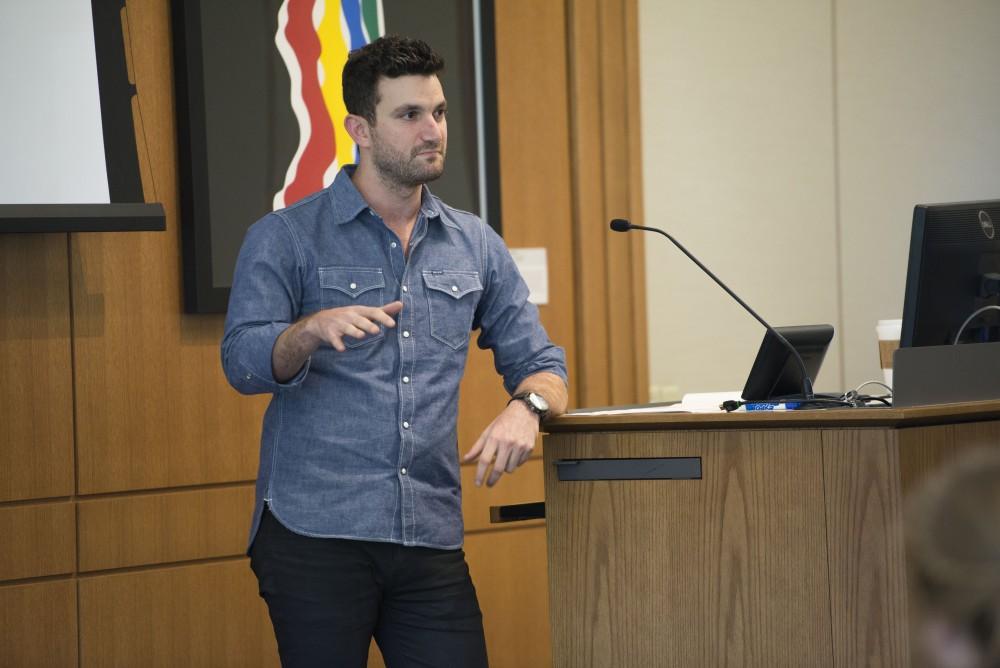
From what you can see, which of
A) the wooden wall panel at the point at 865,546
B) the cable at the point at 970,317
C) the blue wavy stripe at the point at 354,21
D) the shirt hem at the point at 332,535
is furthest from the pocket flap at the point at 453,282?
the blue wavy stripe at the point at 354,21

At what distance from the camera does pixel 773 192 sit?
14.6 ft

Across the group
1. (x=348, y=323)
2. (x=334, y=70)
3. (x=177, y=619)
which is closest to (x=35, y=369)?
(x=177, y=619)

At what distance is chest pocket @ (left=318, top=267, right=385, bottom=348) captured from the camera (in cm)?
224

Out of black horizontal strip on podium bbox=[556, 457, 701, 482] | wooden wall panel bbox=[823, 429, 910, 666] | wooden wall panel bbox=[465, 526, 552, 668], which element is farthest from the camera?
wooden wall panel bbox=[465, 526, 552, 668]

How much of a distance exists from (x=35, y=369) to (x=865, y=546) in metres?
2.24

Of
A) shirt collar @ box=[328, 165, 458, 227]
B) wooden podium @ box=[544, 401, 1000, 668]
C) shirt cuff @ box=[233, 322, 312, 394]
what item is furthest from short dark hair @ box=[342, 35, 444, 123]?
wooden podium @ box=[544, 401, 1000, 668]

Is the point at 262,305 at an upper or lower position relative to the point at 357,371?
upper

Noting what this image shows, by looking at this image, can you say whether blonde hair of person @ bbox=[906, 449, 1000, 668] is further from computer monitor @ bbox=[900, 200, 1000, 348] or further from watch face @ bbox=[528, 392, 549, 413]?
watch face @ bbox=[528, 392, 549, 413]

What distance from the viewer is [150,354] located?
10.9ft

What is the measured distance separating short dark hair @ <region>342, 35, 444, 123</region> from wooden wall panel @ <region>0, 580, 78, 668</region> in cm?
166

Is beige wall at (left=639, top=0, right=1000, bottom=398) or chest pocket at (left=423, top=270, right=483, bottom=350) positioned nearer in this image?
chest pocket at (left=423, top=270, right=483, bottom=350)

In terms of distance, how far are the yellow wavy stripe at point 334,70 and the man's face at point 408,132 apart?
1255 mm

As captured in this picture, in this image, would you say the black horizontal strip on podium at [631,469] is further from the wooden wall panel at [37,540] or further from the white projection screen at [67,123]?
the wooden wall panel at [37,540]

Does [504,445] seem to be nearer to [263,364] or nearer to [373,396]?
[373,396]
